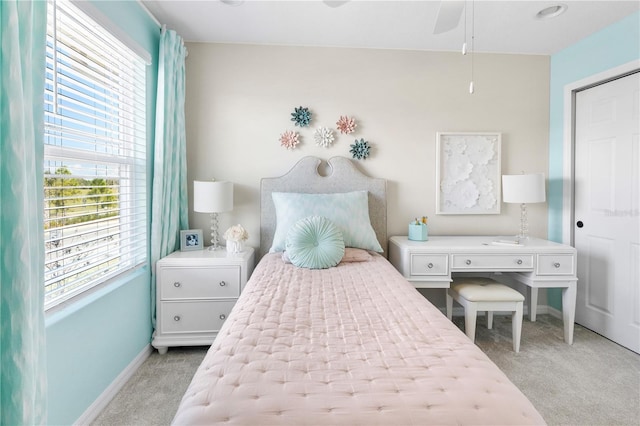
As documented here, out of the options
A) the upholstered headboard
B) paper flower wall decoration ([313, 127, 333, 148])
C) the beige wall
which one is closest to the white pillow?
the upholstered headboard

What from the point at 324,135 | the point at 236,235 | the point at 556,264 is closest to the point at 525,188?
the point at 556,264

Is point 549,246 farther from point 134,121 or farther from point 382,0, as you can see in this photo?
point 134,121

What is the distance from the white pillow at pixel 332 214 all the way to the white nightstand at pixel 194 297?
420mm

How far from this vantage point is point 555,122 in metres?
3.17

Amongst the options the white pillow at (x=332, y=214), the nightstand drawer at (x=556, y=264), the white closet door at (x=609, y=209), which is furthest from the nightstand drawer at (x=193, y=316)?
the white closet door at (x=609, y=209)

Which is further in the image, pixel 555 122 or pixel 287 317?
pixel 555 122

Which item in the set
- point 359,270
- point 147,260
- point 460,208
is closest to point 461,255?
point 460,208

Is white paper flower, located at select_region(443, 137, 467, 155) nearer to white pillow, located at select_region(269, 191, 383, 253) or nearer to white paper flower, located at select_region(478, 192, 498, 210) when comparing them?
white paper flower, located at select_region(478, 192, 498, 210)

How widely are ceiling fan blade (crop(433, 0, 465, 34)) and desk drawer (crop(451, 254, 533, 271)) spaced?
163 cm

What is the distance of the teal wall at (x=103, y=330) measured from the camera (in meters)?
1.55

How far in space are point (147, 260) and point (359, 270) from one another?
5.05ft

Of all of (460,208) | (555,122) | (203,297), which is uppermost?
(555,122)

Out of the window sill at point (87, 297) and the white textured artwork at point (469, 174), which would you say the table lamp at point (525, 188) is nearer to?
the white textured artwork at point (469, 174)

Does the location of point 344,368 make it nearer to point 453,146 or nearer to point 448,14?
point 448,14
